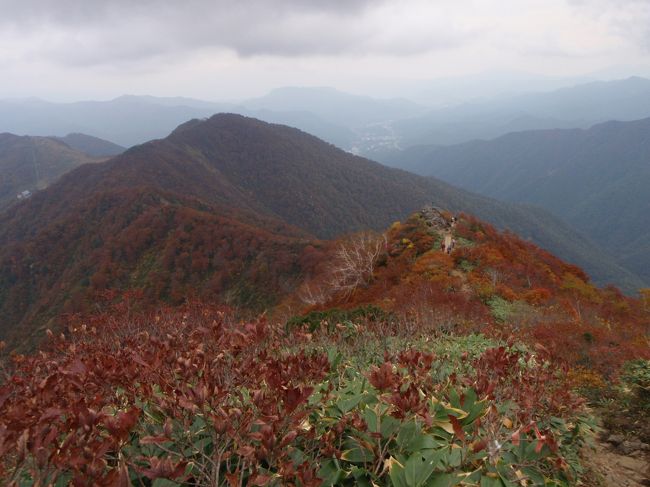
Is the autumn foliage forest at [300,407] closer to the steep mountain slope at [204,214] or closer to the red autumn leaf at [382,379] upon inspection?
the red autumn leaf at [382,379]

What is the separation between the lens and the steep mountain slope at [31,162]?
129250 millimetres

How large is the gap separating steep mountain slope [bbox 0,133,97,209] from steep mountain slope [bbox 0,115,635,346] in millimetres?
49985

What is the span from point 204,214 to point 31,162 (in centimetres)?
13255

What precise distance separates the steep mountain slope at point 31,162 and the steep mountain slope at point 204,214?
50.0 meters

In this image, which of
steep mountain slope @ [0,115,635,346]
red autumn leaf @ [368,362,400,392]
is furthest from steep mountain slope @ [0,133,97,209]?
red autumn leaf @ [368,362,400,392]

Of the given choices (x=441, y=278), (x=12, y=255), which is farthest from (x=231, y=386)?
(x=12, y=255)

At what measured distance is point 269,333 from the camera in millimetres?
3711

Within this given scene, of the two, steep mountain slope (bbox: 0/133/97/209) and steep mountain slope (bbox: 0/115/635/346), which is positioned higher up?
steep mountain slope (bbox: 0/133/97/209)

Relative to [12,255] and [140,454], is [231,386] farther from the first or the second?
[12,255]

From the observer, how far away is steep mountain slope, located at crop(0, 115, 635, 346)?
4147cm

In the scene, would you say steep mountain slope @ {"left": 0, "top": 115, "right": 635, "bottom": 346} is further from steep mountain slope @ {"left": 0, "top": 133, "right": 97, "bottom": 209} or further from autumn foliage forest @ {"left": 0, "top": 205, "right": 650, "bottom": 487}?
steep mountain slope @ {"left": 0, "top": 133, "right": 97, "bottom": 209}

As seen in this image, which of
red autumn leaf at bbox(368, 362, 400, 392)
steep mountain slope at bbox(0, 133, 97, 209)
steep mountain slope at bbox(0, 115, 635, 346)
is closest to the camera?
red autumn leaf at bbox(368, 362, 400, 392)

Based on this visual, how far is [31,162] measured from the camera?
144125mm

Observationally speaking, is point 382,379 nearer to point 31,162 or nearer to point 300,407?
point 300,407
